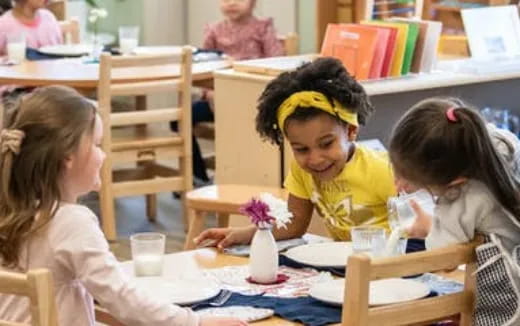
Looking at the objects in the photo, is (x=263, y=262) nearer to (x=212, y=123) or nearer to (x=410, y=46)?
(x=410, y=46)

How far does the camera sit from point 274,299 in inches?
92.0

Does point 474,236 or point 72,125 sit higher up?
point 72,125

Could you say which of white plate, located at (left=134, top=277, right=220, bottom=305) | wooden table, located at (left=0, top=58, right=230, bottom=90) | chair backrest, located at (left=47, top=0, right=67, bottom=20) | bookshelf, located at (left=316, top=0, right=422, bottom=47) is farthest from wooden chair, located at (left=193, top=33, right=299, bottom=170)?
white plate, located at (left=134, top=277, right=220, bottom=305)

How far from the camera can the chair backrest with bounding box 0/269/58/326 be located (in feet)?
6.10

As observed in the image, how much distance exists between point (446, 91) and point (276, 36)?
6.67 feet

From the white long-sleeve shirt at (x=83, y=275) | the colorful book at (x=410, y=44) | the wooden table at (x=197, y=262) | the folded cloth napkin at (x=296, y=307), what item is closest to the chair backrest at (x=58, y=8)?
the colorful book at (x=410, y=44)

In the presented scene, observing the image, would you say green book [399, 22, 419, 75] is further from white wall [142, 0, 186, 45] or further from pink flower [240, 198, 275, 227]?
white wall [142, 0, 186, 45]

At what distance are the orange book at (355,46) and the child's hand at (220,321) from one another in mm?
2047

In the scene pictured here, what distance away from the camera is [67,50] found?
236 inches

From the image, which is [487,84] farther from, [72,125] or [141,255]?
[72,125]

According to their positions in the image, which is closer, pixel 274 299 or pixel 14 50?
pixel 274 299

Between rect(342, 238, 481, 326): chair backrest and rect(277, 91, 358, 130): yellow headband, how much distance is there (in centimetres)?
63

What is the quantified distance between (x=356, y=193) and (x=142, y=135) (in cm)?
265

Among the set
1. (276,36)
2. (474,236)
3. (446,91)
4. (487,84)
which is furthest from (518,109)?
(474,236)
